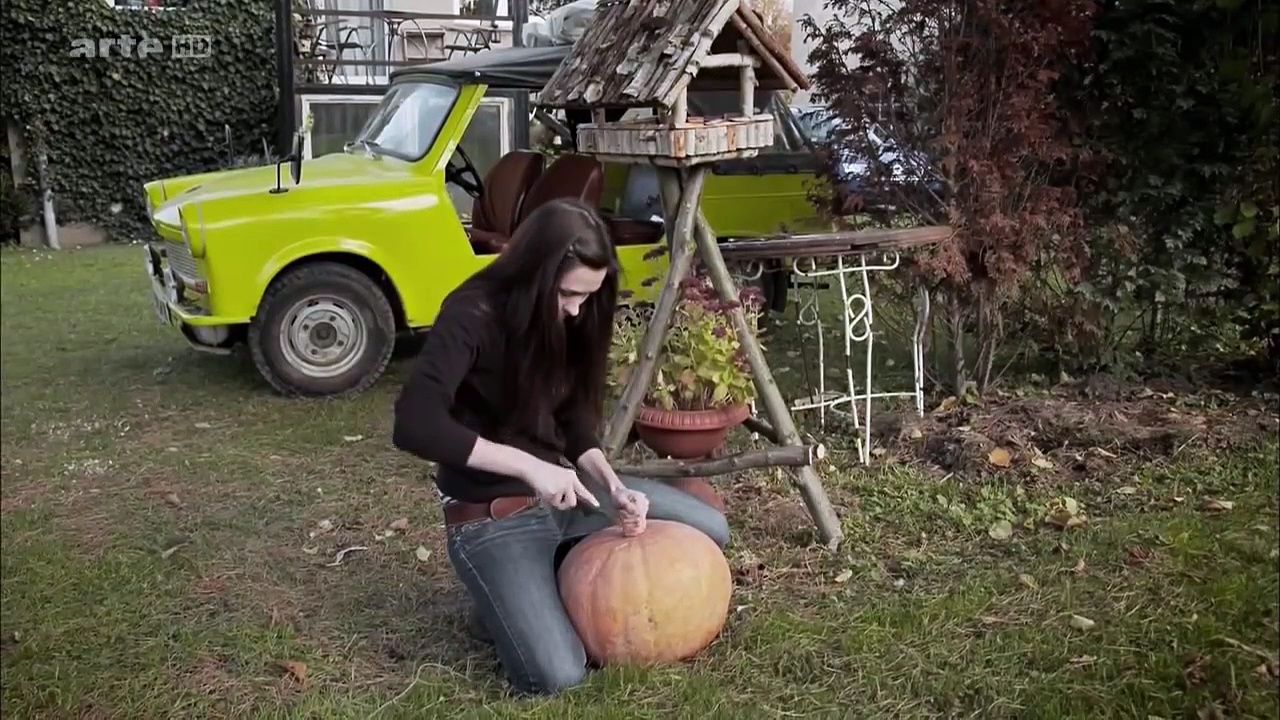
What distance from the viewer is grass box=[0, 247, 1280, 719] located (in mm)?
2729

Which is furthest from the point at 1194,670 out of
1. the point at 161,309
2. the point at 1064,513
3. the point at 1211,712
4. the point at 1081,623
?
the point at 161,309

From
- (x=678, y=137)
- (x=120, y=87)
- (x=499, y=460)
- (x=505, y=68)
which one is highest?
(x=505, y=68)

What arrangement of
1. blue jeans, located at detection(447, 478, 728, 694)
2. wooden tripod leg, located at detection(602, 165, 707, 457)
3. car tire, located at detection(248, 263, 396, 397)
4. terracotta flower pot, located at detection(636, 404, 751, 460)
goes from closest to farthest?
1. blue jeans, located at detection(447, 478, 728, 694)
2. wooden tripod leg, located at detection(602, 165, 707, 457)
3. terracotta flower pot, located at detection(636, 404, 751, 460)
4. car tire, located at detection(248, 263, 396, 397)

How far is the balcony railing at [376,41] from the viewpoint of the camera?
4.33 meters

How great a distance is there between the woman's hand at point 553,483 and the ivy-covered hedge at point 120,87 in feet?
4.44

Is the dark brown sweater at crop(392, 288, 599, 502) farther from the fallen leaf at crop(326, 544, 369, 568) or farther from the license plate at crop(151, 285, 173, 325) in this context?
the license plate at crop(151, 285, 173, 325)

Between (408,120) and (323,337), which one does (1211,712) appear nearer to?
(323,337)

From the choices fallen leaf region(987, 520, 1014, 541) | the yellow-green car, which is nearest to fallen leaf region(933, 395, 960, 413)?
fallen leaf region(987, 520, 1014, 541)

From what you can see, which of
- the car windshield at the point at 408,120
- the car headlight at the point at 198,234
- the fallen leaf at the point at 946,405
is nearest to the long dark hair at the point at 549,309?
the fallen leaf at the point at 946,405

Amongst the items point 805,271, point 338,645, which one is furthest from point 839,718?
point 805,271

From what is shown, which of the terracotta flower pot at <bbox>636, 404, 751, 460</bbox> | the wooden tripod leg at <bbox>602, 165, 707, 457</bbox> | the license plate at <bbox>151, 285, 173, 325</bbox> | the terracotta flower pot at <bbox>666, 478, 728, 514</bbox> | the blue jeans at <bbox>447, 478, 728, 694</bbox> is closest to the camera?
the blue jeans at <bbox>447, 478, 728, 694</bbox>

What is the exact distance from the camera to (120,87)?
3318mm

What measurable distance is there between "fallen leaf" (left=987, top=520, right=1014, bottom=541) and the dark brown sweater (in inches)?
56.5

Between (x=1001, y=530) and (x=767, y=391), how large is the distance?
90 centimetres
